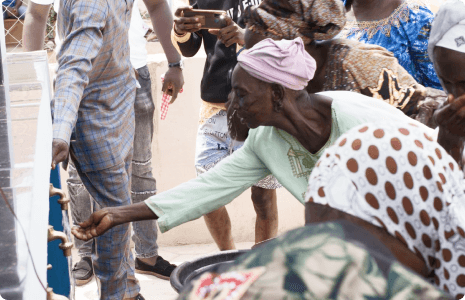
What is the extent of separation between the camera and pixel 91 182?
3152mm

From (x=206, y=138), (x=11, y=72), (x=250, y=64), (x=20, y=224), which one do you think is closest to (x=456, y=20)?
(x=250, y=64)

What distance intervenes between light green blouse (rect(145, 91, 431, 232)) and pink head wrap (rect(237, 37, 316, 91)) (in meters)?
0.15

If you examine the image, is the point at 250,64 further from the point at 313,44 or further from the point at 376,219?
the point at 376,219

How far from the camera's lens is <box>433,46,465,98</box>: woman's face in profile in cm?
208

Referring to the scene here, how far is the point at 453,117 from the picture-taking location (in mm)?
2018

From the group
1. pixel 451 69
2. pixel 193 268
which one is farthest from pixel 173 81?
pixel 451 69

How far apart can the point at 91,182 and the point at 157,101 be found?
61.1 inches

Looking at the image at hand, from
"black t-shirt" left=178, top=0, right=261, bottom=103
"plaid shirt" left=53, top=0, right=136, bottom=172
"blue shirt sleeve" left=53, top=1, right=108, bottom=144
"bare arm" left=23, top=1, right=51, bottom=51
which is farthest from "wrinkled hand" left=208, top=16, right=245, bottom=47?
"bare arm" left=23, top=1, right=51, bottom=51

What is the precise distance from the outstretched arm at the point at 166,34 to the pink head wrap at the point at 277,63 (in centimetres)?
155

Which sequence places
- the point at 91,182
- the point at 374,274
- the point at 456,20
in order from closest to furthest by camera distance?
1. the point at 374,274
2. the point at 456,20
3. the point at 91,182

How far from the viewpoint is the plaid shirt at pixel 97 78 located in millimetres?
2762

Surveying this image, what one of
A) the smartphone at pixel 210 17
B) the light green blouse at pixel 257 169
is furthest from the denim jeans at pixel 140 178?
the light green blouse at pixel 257 169

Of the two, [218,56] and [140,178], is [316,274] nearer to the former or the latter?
[218,56]

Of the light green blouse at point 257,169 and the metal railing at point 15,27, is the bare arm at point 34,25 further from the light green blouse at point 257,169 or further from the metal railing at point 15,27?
the metal railing at point 15,27
